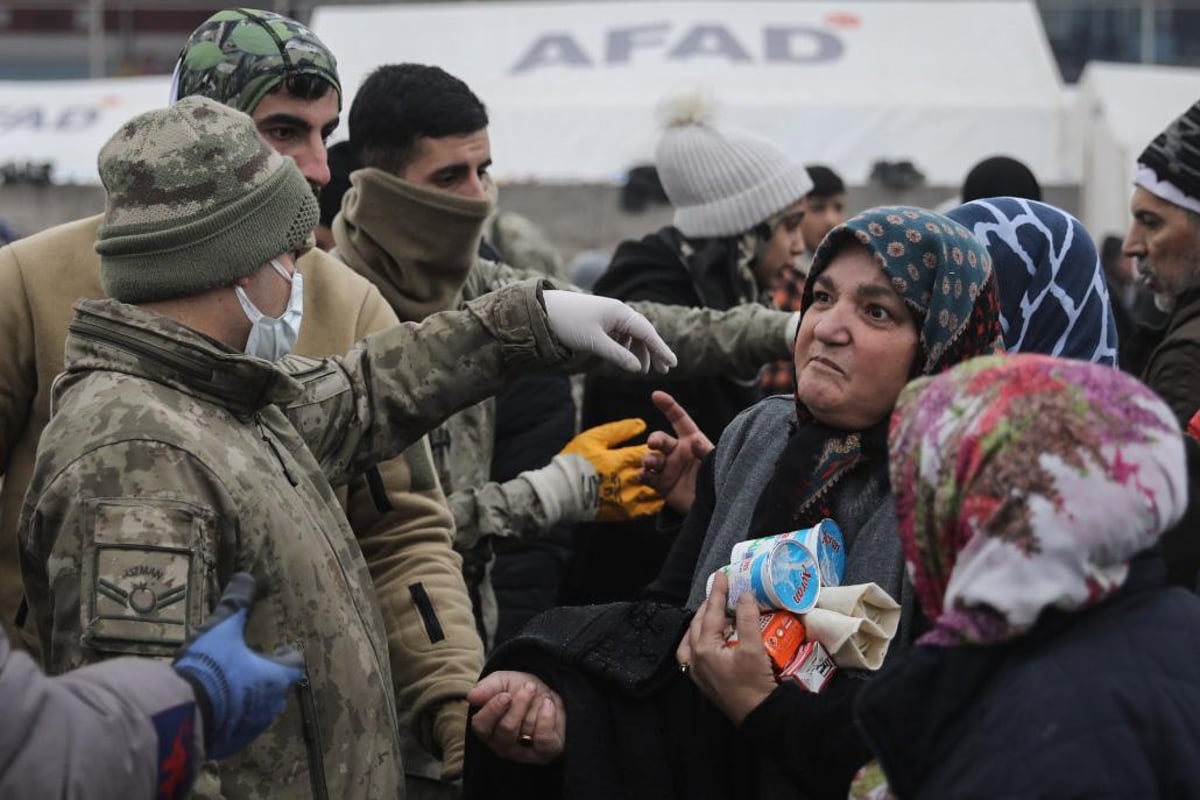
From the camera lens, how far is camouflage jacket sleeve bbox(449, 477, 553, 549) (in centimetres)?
382

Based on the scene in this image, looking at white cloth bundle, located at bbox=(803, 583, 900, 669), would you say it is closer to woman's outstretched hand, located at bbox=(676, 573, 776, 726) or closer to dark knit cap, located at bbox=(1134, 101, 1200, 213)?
woman's outstretched hand, located at bbox=(676, 573, 776, 726)

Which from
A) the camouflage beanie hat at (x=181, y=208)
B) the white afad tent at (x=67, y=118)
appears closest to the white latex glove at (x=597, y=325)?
the camouflage beanie hat at (x=181, y=208)

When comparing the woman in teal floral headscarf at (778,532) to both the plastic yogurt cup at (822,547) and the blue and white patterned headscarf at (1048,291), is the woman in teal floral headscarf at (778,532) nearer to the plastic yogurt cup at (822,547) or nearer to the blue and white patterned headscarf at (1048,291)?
the plastic yogurt cup at (822,547)

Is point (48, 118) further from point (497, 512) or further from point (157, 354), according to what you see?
point (157, 354)

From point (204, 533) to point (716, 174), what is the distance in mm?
3002

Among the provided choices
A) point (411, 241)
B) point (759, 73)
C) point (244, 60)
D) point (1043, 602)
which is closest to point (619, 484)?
point (411, 241)

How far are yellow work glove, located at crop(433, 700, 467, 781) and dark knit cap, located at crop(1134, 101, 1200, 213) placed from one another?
228 centimetres

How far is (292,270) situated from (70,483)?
527mm

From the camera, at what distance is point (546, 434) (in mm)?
4523

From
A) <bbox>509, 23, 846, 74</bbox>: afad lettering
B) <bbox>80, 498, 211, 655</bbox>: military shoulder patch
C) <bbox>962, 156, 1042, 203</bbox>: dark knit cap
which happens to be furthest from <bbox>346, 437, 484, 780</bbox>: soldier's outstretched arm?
<bbox>509, 23, 846, 74</bbox>: afad lettering

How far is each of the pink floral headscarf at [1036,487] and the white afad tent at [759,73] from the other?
9660mm

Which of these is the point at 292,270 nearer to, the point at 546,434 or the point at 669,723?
the point at 669,723

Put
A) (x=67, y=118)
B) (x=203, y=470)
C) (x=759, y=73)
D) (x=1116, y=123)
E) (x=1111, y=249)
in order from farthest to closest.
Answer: (x=67, y=118) < (x=759, y=73) < (x=1116, y=123) < (x=1111, y=249) < (x=203, y=470)

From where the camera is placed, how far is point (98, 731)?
1808 millimetres
